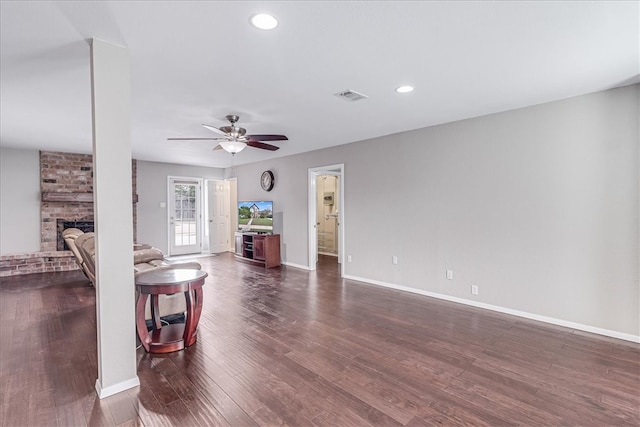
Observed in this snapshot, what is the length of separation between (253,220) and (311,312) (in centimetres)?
414

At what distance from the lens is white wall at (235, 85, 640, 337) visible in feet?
10.3

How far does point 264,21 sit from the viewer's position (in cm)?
196

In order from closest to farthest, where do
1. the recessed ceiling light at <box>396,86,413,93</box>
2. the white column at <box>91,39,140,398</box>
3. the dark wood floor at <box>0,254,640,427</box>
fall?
the dark wood floor at <box>0,254,640,427</box> → the white column at <box>91,39,140,398</box> → the recessed ceiling light at <box>396,86,413,93</box>

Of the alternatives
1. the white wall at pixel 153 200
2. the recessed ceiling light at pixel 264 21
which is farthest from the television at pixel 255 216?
the recessed ceiling light at pixel 264 21

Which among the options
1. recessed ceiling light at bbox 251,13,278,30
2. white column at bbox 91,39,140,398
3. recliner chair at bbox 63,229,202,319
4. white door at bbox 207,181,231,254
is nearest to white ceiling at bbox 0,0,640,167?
recessed ceiling light at bbox 251,13,278,30

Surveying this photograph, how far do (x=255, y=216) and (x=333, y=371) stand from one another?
17.9ft

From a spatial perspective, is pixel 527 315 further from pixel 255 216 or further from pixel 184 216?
pixel 184 216

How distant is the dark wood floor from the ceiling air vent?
2534 mm

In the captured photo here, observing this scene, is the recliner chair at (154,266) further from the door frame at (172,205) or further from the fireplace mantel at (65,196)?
A: the door frame at (172,205)

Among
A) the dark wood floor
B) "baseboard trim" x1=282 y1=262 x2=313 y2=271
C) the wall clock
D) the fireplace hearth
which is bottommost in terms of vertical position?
the dark wood floor

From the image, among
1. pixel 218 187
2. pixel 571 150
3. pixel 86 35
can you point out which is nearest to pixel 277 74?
pixel 86 35

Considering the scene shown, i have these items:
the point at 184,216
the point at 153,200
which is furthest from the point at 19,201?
the point at 184,216

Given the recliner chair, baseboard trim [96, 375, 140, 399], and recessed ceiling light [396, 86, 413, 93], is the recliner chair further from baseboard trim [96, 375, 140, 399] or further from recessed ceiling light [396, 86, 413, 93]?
recessed ceiling light [396, 86, 413, 93]

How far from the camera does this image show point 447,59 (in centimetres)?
249
